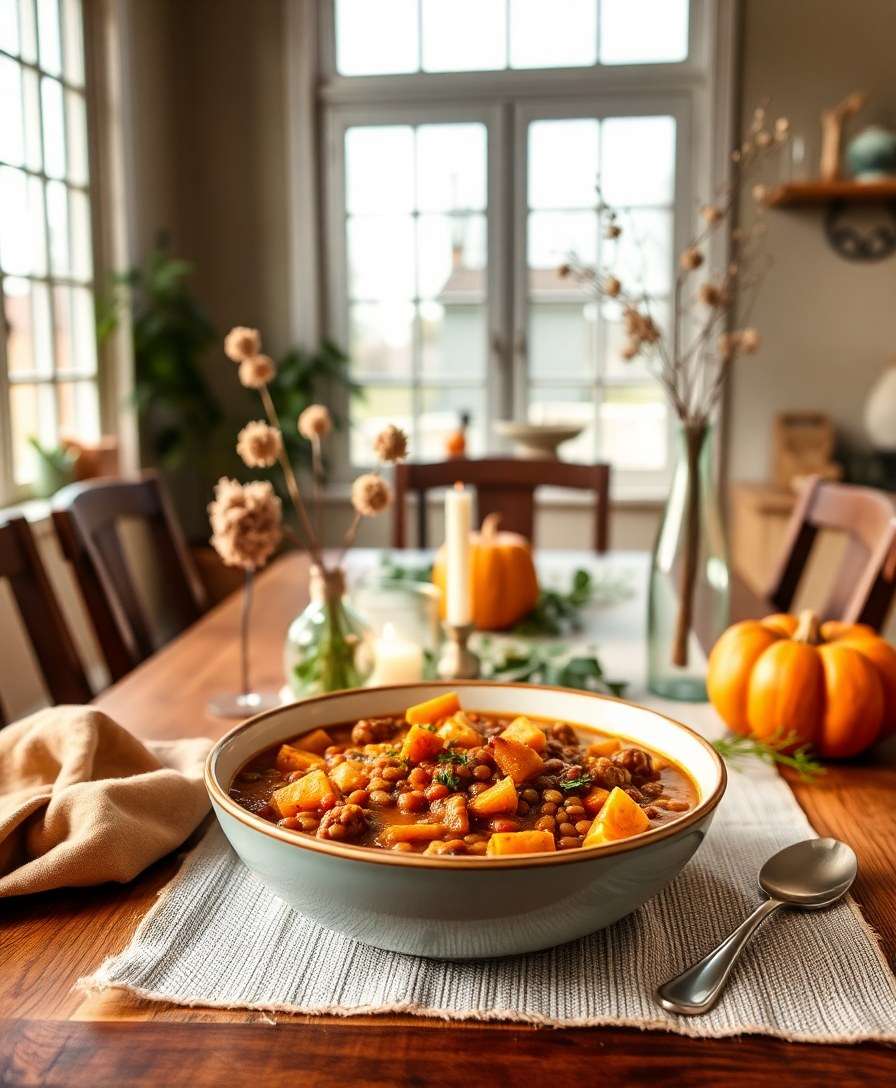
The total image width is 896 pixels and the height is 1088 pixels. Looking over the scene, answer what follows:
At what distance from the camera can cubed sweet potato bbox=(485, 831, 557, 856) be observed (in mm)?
702

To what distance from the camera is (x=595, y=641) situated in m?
1.58

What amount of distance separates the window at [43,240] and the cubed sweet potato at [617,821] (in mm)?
2833

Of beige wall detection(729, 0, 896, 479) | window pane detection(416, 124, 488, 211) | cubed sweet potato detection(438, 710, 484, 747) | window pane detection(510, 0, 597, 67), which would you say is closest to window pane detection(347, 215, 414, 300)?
window pane detection(416, 124, 488, 211)

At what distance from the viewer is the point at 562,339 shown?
4336 millimetres

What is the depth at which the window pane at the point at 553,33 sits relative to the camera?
13.6 feet

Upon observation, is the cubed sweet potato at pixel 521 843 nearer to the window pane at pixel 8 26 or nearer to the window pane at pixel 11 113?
the window pane at pixel 11 113

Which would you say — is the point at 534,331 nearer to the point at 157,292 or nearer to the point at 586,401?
the point at 586,401

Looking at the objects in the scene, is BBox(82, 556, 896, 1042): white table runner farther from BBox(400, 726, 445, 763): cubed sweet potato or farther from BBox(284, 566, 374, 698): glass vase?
BBox(284, 566, 374, 698): glass vase

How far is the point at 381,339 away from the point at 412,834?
386cm

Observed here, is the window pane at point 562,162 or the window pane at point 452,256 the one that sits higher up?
the window pane at point 562,162

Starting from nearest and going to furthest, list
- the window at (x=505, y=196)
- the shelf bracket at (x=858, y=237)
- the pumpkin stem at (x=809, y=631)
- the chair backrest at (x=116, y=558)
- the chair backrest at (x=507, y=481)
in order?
the pumpkin stem at (x=809, y=631) < the chair backrest at (x=116, y=558) < the chair backrest at (x=507, y=481) < the shelf bracket at (x=858, y=237) < the window at (x=505, y=196)

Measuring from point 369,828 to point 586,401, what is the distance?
12.3 ft

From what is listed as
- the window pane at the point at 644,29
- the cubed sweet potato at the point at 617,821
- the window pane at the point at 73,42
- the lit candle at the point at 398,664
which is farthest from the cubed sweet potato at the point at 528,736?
the window pane at the point at 644,29

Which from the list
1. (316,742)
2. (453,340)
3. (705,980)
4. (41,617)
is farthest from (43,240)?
(705,980)
